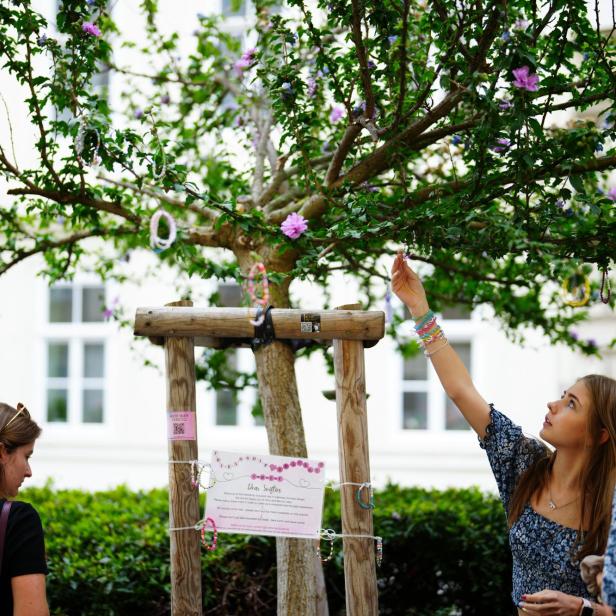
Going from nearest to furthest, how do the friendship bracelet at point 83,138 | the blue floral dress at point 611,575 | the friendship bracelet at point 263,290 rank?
the blue floral dress at point 611,575 < the friendship bracelet at point 263,290 < the friendship bracelet at point 83,138

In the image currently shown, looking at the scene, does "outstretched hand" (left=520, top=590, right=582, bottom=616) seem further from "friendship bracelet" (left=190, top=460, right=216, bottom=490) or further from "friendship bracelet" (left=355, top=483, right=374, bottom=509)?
"friendship bracelet" (left=190, top=460, right=216, bottom=490)

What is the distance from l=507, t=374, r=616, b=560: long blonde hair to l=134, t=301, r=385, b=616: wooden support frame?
0.53 metres

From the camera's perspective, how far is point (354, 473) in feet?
9.30

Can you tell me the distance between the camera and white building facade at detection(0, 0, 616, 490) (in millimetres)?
9000

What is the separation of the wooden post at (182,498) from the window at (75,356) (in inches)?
306

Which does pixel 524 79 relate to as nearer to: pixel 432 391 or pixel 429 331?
pixel 429 331

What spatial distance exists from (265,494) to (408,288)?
837mm

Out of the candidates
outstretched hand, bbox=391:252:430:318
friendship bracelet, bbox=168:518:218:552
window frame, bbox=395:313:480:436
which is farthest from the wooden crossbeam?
window frame, bbox=395:313:480:436

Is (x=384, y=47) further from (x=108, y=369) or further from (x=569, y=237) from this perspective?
(x=108, y=369)

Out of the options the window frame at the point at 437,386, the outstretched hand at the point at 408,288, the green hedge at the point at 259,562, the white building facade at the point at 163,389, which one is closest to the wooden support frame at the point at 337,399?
the outstretched hand at the point at 408,288

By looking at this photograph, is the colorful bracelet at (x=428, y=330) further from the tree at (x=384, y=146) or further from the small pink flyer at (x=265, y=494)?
the small pink flyer at (x=265, y=494)

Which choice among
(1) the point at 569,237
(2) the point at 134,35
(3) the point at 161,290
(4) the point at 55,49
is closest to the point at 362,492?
(1) the point at 569,237

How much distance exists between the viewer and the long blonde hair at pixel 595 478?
95.5 inches

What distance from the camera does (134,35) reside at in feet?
31.9
